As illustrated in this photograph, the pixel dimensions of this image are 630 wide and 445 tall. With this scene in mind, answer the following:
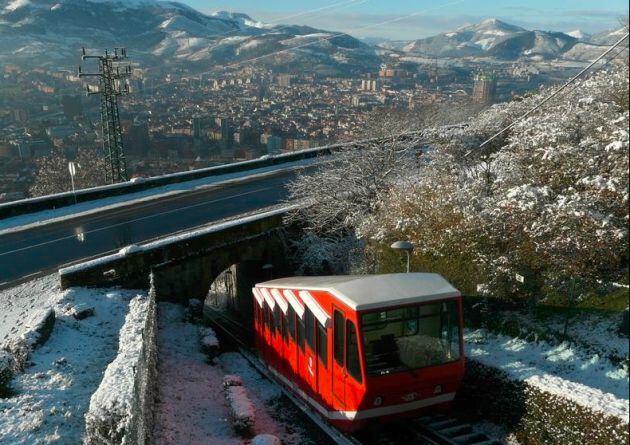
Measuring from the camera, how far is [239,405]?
12.1 metres

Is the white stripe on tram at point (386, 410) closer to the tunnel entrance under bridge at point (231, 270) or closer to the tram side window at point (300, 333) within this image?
the tram side window at point (300, 333)

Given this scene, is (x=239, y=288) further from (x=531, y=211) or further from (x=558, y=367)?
(x=558, y=367)

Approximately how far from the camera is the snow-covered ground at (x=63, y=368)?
33.5 feet

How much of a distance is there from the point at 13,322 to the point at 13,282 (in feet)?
9.30

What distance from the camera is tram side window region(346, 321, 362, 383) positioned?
904cm

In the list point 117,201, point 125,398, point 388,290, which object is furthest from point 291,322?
point 117,201

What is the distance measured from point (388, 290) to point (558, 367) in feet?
13.9

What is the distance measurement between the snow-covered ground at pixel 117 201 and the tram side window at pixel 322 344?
17323mm

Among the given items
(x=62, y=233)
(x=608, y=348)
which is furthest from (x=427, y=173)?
(x=62, y=233)

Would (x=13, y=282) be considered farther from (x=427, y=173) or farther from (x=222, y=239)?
(x=427, y=173)

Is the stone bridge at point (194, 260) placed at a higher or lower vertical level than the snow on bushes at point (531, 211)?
lower

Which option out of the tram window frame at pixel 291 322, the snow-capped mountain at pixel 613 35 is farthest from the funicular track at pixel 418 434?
the snow-capped mountain at pixel 613 35

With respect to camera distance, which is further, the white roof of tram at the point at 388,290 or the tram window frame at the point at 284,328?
the tram window frame at the point at 284,328

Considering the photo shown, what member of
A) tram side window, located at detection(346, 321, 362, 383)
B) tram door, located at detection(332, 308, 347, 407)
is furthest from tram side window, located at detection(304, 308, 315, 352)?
tram side window, located at detection(346, 321, 362, 383)
